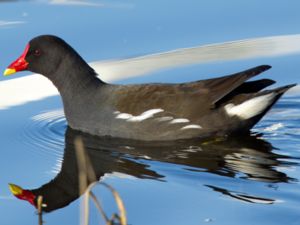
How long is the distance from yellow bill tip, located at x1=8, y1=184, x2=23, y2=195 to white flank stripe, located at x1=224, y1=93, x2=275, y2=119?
2167mm

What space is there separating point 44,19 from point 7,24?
44cm

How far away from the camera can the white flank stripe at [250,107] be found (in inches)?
328

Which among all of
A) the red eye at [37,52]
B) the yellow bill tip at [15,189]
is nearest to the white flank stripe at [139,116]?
the red eye at [37,52]

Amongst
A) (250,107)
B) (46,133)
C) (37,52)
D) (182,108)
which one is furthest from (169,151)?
(37,52)

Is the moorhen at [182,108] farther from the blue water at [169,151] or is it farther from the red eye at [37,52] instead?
the red eye at [37,52]

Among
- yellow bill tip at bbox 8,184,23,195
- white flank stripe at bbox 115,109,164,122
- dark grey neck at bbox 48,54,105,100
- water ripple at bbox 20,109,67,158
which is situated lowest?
yellow bill tip at bbox 8,184,23,195

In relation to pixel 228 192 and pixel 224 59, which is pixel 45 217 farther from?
pixel 224 59

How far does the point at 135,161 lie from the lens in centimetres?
781

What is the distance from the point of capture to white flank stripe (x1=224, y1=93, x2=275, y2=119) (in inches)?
328

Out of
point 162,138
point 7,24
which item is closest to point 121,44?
point 7,24

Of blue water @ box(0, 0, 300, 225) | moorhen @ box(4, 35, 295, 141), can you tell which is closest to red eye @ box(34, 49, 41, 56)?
blue water @ box(0, 0, 300, 225)

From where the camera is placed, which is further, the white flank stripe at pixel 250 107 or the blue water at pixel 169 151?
the white flank stripe at pixel 250 107

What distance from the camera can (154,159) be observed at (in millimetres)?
7863

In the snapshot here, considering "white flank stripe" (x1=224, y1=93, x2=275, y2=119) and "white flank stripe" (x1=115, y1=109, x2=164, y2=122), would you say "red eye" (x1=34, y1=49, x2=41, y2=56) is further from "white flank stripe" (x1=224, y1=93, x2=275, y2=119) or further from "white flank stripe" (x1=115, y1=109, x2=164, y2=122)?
"white flank stripe" (x1=224, y1=93, x2=275, y2=119)
